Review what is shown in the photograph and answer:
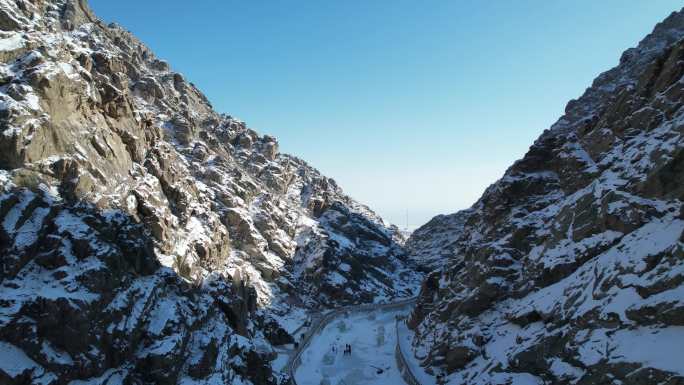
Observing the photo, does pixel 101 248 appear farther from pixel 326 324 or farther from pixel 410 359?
pixel 326 324

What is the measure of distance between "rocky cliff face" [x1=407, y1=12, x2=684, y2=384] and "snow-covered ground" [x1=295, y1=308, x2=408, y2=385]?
584cm

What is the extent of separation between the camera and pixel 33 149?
113 feet

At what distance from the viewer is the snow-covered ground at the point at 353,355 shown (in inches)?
2005

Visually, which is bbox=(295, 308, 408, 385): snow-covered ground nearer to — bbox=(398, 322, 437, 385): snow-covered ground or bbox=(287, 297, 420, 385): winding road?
bbox=(287, 297, 420, 385): winding road

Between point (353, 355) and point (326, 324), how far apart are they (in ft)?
47.5

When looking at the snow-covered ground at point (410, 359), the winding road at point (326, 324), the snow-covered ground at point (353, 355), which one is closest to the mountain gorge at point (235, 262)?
the snow-covered ground at point (410, 359)

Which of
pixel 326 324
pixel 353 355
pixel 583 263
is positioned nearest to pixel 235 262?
pixel 326 324

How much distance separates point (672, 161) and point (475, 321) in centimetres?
2253

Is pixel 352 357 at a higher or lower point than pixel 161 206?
lower

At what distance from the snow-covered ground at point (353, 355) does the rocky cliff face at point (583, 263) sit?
5.84 meters

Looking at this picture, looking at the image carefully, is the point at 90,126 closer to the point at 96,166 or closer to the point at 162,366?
the point at 96,166

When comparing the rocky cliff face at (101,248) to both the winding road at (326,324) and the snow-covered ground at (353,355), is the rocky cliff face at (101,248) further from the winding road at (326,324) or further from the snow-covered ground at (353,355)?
the snow-covered ground at (353,355)

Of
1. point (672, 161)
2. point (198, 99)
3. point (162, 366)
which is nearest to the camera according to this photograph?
point (672, 161)

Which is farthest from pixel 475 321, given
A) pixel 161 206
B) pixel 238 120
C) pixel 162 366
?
pixel 238 120
